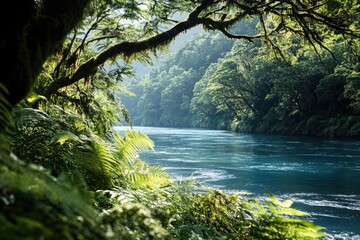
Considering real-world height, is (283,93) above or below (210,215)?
above

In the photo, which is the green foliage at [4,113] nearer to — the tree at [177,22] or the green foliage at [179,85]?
the tree at [177,22]

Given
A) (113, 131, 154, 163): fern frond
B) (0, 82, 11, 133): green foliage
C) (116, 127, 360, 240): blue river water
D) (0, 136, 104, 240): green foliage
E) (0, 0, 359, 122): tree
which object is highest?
(0, 0, 359, 122): tree

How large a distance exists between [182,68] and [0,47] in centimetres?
9759

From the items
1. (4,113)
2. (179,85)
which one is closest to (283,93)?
(4,113)

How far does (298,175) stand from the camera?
14.5 meters

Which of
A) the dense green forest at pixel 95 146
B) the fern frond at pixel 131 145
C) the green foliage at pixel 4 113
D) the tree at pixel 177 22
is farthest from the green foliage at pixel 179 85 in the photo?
the green foliage at pixel 4 113

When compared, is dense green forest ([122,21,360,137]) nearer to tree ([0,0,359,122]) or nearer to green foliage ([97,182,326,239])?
tree ([0,0,359,122])

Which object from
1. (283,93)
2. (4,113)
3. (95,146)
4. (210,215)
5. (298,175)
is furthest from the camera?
(283,93)

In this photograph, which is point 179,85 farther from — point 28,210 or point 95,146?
point 28,210

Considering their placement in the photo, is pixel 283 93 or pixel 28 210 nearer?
pixel 28 210

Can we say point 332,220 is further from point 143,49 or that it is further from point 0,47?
point 0,47

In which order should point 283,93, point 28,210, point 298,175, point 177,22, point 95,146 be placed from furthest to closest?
point 283,93 → point 298,175 → point 177,22 → point 95,146 → point 28,210

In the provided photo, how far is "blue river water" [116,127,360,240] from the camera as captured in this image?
29.7 feet

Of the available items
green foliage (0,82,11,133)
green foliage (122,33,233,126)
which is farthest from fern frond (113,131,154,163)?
green foliage (122,33,233,126)
